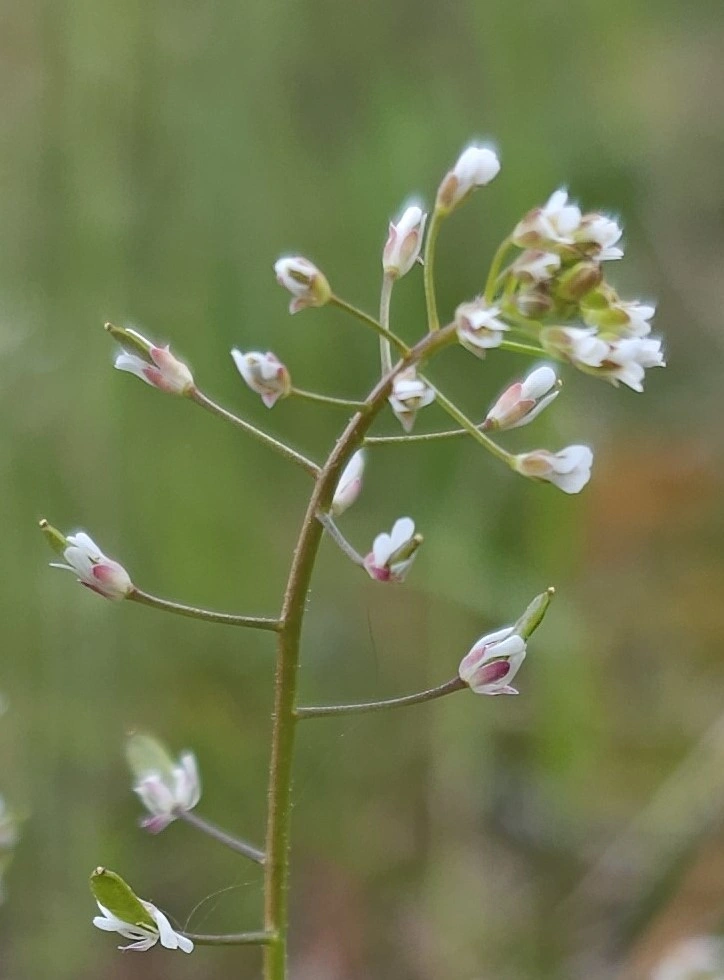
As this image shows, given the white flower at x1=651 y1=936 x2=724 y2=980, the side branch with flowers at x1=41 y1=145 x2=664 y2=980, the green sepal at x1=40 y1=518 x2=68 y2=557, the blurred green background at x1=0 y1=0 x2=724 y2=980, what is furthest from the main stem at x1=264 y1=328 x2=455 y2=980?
the blurred green background at x1=0 y1=0 x2=724 y2=980

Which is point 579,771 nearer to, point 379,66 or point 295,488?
point 295,488

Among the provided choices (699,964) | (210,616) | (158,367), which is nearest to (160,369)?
(158,367)

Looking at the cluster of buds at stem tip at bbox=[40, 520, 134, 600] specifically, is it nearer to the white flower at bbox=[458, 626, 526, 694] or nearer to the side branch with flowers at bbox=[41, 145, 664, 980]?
the side branch with flowers at bbox=[41, 145, 664, 980]

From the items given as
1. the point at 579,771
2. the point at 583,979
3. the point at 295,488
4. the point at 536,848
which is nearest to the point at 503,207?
the point at 295,488

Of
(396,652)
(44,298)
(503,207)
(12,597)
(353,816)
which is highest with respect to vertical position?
(503,207)

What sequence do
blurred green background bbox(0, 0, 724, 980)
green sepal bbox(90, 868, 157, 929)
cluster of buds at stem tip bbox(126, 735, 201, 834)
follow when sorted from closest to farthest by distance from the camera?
green sepal bbox(90, 868, 157, 929), cluster of buds at stem tip bbox(126, 735, 201, 834), blurred green background bbox(0, 0, 724, 980)

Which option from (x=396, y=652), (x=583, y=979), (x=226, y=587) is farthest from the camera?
(x=396, y=652)

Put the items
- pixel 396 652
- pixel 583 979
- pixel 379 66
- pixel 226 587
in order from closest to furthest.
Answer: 1. pixel 583 979
2. pixel 226 587
3. pixel 396 652
4. pixel 379 66

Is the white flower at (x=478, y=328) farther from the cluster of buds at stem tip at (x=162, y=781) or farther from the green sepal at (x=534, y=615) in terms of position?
the cluster of buds at stem tip at (x=162, y=781)
